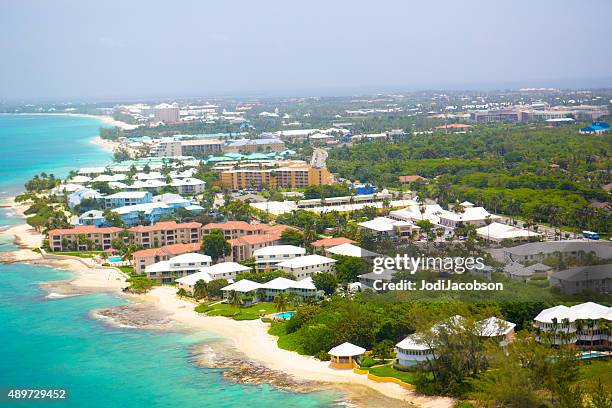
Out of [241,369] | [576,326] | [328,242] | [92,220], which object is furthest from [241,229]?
[576,326]

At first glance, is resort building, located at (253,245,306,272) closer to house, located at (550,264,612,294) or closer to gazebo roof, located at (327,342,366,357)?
gazebo roof, located at (327,342,366,357)

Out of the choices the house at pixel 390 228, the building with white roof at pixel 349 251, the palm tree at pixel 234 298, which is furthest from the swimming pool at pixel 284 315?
the house at pixel 390 228

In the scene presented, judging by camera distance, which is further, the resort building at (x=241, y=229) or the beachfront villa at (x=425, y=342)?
the resort building at (x=241, y=229)

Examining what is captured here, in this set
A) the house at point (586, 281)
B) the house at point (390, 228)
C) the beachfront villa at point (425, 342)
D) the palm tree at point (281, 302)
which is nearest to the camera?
the beachfront villa at point (425, 342)

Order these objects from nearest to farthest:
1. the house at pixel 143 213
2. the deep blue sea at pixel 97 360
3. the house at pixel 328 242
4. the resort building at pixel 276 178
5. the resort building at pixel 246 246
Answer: the deep blue sea at pixel 97 360 → the house at pixel 328 242 → the resort building at pixel 246 246 → the house at pixel 143 213 → the resort building at pixel 276 178

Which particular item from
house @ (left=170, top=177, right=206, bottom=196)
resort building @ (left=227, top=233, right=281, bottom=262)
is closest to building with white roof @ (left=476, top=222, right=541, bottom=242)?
resort building @ (left=227, top=233, right=281, bottom=262)

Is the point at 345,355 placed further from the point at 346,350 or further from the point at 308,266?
the point at 308,266

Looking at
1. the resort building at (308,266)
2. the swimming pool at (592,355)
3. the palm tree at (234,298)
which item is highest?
the resort building at (308,266)

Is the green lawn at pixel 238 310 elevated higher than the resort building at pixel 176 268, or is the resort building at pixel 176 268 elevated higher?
the resort building at pixel 176 268

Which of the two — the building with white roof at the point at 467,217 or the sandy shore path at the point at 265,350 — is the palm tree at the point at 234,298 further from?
the building with white roof at the point at 467,217
